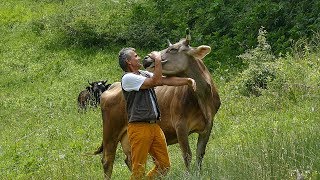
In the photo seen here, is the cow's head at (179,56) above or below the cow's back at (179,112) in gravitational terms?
above

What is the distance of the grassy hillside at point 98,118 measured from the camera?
780 cm

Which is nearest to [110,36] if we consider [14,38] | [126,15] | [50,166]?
[126,15]

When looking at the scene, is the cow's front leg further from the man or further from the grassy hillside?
the man

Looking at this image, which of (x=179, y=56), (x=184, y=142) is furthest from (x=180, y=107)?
(x=179, y=56)

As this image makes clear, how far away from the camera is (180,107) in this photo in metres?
9.86

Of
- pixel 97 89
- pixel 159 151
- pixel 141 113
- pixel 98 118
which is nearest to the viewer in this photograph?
pixel 141 113

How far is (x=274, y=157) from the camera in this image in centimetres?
749

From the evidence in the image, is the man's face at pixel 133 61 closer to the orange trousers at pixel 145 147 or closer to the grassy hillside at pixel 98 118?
the orange trousers at pixel 145 147

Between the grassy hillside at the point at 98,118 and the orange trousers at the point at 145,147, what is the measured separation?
0.99 ft

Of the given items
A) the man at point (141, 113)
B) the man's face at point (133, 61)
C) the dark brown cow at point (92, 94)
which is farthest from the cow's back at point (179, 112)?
the dark brown cow at point (92, 94)

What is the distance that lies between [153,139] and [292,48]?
35.1 ft

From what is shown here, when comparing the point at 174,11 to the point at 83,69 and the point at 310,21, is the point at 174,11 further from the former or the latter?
Result: the point at 310,21

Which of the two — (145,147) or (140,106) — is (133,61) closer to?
(140,106)

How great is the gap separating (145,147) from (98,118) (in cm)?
762
